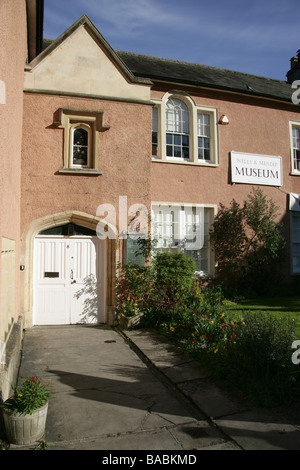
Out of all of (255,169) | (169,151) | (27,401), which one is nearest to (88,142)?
(169,151)

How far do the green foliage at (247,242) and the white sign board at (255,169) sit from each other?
0.62 metres

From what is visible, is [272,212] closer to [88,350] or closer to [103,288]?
[103,288]

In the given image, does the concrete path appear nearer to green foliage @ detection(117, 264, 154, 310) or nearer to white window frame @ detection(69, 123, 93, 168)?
green foliage @ detection(117, 264, 154, 310)

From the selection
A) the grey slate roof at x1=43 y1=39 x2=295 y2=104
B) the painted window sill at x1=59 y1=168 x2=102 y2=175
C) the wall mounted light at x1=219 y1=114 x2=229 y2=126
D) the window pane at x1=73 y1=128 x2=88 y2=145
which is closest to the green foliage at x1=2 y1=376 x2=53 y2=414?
the painted window sill at x1=59 y1=168 x2=102 y2=175

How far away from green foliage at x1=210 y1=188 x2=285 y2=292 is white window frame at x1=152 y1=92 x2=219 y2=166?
1.79m

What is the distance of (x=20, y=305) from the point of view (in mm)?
9117

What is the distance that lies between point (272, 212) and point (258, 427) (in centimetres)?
936

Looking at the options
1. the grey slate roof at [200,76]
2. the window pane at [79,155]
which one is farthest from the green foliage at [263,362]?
the grey slate roof at [200,76]

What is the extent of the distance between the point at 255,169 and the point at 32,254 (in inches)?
318

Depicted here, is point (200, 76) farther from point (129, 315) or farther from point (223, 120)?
point (129, 315)

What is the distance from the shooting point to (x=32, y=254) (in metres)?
9.46

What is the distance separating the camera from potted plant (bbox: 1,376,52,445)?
3861 mm

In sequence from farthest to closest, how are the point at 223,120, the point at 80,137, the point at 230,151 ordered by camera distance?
the point at 230,151 < the point at 223,120 < the point at 80,137
